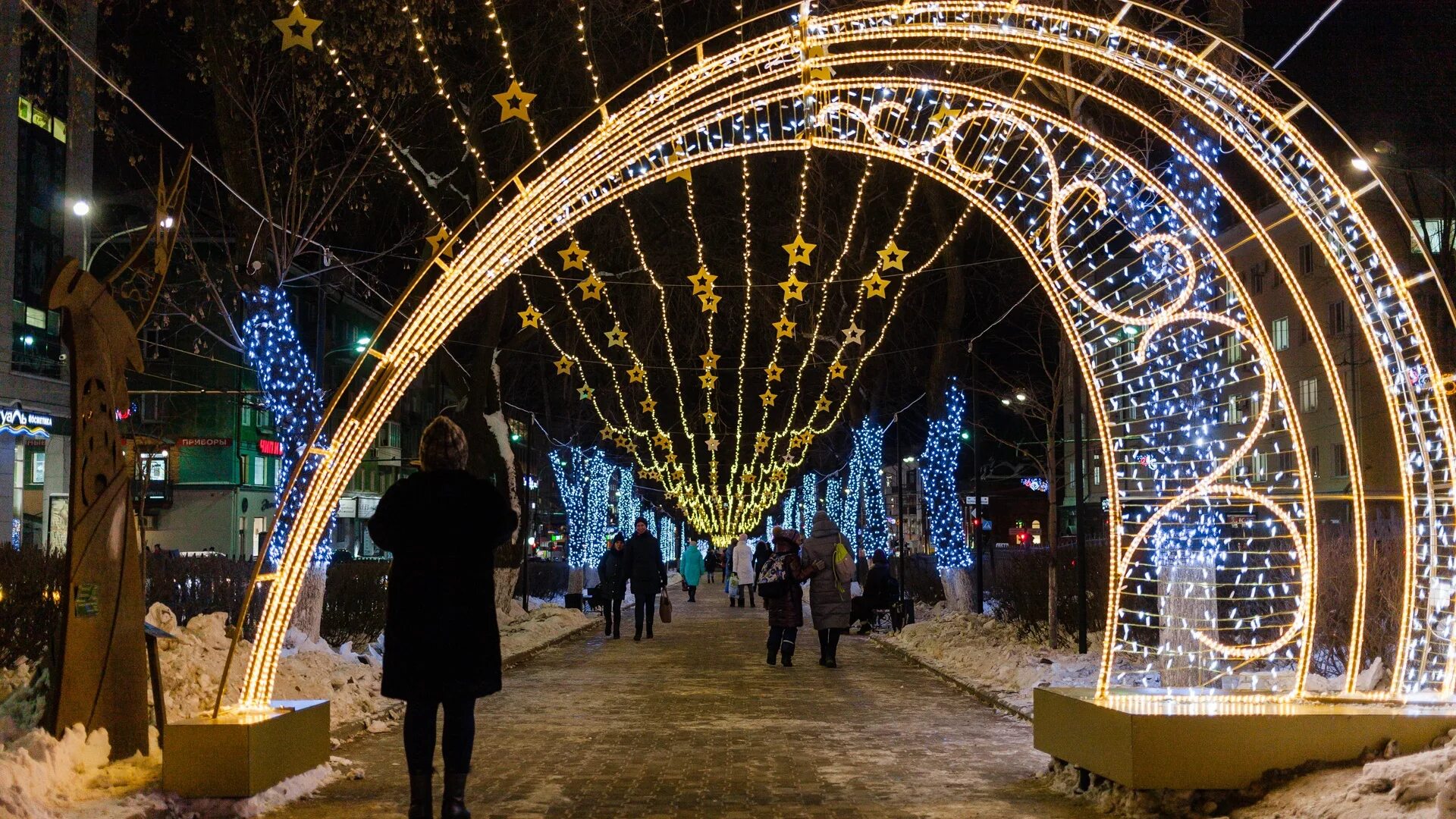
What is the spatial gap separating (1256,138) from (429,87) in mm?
13091

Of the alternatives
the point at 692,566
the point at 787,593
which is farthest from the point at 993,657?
the point at 692,566

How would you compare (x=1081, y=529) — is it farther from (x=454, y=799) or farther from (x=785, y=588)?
(x=454, y=799)

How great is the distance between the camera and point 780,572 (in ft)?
57.3

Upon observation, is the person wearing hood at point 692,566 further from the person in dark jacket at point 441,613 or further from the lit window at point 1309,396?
the person in dark jacket at point 441,613

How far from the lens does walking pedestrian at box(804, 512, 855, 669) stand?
17547mm

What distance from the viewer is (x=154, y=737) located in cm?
897

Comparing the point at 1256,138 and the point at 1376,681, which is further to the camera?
the point at 1376,681

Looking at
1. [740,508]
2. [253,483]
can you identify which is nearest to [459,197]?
[253,483]

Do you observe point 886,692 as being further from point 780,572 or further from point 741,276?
point 741,276

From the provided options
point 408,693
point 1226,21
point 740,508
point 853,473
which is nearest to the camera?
point 408,693

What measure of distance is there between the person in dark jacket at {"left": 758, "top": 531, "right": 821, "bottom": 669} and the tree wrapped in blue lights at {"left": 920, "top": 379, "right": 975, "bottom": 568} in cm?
738

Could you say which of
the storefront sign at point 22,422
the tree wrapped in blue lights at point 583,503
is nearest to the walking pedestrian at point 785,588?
the tree wrapped in blue lights at point 583,503

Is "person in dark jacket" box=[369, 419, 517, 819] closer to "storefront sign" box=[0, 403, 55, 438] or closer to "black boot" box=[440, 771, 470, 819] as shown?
"black boot" box=[440, 771, 470, 819]

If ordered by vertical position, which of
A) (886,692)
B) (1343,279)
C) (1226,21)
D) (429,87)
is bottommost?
(886,692)
